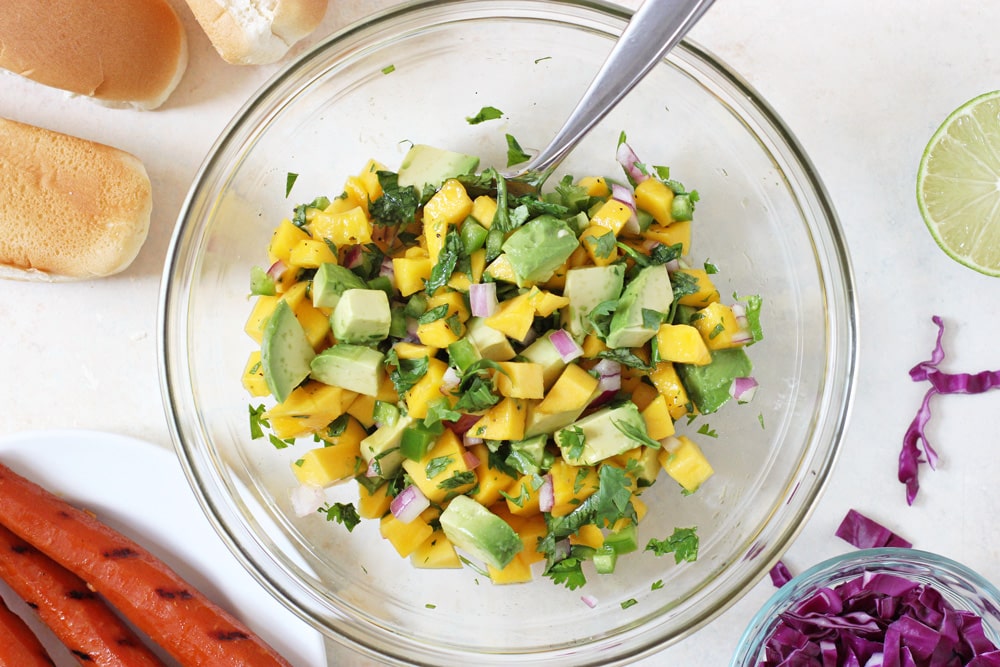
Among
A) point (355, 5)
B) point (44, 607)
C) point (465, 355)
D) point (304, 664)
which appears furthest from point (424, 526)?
point (355, 5)

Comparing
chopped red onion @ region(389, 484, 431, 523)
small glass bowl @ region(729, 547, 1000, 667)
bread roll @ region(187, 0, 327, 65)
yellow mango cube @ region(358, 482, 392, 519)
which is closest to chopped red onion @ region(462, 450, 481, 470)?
chopped red onion @ region(389, 484, 431, 523)

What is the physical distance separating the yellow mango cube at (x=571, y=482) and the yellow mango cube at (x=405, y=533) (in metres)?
0.31

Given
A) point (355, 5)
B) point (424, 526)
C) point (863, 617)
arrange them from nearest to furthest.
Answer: point (424, 526), point (863, 617), point (355, 5)

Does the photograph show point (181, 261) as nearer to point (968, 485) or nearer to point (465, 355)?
point (465, 355)

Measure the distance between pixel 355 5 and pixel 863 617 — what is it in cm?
195

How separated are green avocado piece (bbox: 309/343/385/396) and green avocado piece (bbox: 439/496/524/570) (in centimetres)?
30

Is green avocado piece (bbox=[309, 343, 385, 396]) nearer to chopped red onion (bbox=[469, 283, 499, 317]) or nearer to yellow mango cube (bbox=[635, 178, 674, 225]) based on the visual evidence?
chopped red onion (bbox=[469, 283, 499, 317])

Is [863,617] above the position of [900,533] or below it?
below

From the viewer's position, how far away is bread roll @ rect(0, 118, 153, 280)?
2057 mm

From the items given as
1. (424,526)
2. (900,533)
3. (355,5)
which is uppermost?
(355,5)

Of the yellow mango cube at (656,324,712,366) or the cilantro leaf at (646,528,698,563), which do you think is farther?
the cilantro leaf at (646,528,698,563)

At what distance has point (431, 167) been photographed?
1.83m

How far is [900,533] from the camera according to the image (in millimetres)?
2127

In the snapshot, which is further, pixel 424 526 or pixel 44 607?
pixel 44 607
